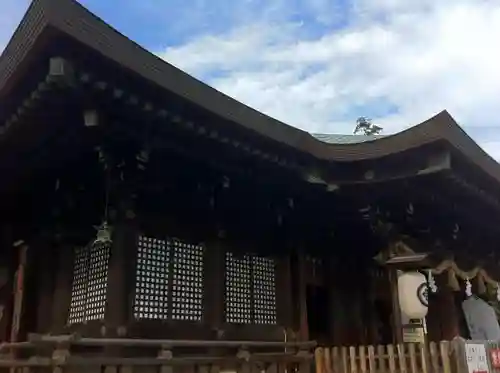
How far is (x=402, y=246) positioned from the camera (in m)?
7.77

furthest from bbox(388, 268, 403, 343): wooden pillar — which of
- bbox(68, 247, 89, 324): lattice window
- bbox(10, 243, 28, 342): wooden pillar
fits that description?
bbox(10, 243, 28, 342): wooden pillar

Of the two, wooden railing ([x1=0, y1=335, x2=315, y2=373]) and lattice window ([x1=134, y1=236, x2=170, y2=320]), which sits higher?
lattice window ([x1=134, y1=236, x2=170, y2=320])

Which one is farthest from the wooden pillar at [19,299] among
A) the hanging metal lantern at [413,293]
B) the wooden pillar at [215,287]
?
the hanging metal lantern at [413,293]

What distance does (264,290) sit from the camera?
25.7 ft

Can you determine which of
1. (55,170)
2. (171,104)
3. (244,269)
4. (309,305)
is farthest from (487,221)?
(55,170)

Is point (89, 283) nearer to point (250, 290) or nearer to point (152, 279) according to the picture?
point (152, 279)

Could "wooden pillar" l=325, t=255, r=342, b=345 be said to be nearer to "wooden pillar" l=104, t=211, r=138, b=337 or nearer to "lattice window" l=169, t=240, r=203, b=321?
"lattice window" l=169, t=240, r=203, b=321

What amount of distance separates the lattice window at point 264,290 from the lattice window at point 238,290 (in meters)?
0.12

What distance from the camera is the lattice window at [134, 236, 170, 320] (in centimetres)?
638

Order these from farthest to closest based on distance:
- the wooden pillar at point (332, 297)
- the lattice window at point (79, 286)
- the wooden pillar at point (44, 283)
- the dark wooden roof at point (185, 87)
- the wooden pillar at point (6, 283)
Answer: the wooden pillar at point (332, 297) < the wooden pillar at point (6, 283) < the wooden pillar at point (44, 283) < the lattice window at point (79, 286) < the dark wooden roof at point (185, 87)

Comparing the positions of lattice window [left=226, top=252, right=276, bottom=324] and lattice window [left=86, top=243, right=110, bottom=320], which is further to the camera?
lattice window [left=226, top=252, right=276, bottom=324]

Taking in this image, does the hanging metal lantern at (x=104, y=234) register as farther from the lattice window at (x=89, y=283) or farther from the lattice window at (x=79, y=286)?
the lattice window at (x=79, y=286)

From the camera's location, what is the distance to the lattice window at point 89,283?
6359mm

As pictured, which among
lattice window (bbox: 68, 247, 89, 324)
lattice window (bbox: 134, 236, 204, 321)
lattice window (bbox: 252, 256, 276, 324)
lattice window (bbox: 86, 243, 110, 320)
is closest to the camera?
lattice window (bbox: 86, 243, 110, 320)
